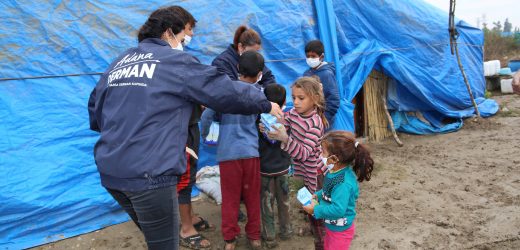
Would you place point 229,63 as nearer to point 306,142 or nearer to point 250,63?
point 250,63

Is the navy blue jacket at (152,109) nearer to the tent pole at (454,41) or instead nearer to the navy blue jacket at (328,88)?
the navy blue jacket at (328,88)

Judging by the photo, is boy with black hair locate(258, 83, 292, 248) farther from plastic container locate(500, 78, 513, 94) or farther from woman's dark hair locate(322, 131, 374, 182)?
plastic container locate(500, 78, 513, 94)

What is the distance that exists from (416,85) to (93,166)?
5228 mm

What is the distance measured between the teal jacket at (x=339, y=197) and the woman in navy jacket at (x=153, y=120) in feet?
2.39

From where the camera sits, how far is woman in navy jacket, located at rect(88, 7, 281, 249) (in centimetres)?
174

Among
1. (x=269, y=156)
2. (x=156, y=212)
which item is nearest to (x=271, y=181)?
(x=269, y=156)

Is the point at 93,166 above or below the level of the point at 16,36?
below

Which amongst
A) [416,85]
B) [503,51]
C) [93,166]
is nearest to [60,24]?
[93,166]

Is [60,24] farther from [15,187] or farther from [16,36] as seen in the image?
[15,187]

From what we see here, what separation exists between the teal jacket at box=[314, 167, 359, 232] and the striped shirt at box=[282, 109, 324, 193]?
51cm

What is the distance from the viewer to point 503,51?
686 inches

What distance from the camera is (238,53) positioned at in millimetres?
3439

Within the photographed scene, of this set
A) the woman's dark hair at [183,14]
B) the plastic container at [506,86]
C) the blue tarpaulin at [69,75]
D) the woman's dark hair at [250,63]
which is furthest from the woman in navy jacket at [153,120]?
the plastic container at [506,86]

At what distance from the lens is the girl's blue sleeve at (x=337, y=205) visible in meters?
2.11
